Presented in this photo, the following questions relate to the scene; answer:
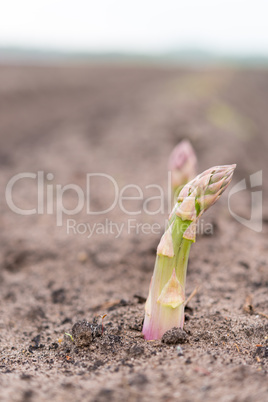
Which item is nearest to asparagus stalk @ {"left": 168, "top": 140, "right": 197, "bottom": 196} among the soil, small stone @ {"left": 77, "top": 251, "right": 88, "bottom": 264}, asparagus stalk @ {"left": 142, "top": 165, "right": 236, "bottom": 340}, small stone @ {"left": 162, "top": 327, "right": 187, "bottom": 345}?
the soil

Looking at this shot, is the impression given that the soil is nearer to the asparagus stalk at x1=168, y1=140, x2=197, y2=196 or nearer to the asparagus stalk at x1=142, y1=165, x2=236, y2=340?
the asparagus stalk at x1=142, y1=165, x2=236, y2=340

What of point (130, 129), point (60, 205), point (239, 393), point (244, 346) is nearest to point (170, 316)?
point (244, 346)

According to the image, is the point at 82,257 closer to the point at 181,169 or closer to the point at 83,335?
the point at 181,169

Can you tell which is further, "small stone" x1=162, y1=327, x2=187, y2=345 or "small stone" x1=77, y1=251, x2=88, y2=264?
"small stone" x1=77, y1=251, x2=88, y2=264

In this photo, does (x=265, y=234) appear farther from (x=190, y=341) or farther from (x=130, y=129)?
(x=130, y=129)

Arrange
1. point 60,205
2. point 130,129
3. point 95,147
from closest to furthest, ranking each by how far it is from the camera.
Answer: point 60,205 < point 95,147 < point 130,129

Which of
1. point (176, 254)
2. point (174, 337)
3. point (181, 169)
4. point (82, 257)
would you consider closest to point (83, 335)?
point (174, 337)

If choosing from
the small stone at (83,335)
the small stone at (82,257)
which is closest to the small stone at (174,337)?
the small stone at (83,335)
